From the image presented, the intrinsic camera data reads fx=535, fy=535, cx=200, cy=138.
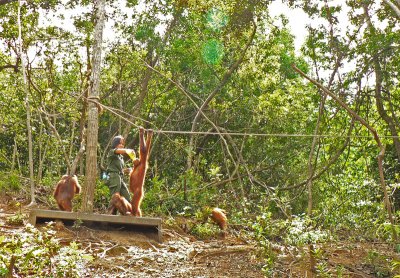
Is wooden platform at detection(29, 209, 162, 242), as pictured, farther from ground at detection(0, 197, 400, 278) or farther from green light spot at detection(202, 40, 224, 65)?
green light spot at detection(202, 40, 224, 65)

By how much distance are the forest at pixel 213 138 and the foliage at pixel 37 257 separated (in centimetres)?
2

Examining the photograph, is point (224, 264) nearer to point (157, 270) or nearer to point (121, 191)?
point (157, 270)

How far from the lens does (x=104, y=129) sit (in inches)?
709

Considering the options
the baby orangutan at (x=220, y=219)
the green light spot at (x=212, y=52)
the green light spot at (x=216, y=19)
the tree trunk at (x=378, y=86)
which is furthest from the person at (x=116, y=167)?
the green light spot at (x=212, y=52)

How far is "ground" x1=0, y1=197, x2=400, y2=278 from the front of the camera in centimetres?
677

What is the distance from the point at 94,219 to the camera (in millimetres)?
8125

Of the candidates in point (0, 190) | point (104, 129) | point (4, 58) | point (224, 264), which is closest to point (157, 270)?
point (224, 264)

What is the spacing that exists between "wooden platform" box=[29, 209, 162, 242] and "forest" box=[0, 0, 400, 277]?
225 millimetres

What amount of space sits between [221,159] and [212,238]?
7826 mm

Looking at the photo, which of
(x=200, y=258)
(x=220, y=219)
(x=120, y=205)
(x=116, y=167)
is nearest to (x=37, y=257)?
(x=200, y=258)

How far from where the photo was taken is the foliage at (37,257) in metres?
5.21

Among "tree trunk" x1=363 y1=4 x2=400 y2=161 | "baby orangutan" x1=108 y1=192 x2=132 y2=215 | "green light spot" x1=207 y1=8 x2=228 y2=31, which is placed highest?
"green light spot" x1=207 y1=8 x2=228 y2=31

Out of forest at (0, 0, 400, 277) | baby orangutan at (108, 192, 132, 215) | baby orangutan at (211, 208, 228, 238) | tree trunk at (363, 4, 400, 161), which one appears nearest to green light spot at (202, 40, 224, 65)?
forest at (0, 0, 400, 277)

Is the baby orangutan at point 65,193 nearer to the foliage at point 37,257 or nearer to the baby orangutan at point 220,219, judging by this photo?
the baby orangutan at point 220,219
